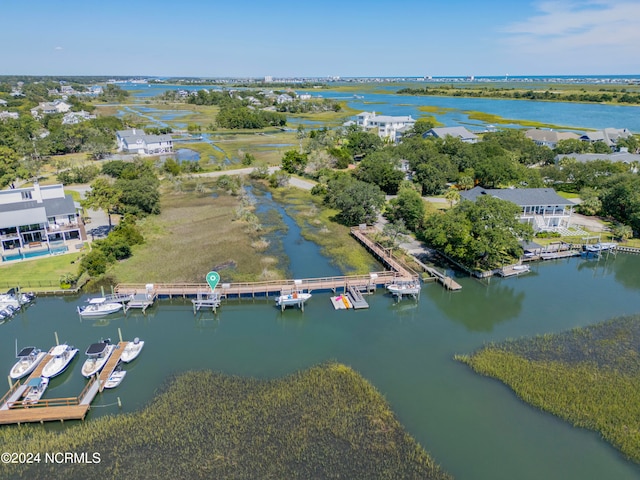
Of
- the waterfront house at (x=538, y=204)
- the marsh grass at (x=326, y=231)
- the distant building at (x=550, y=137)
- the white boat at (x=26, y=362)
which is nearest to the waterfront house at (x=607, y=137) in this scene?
the distant building at (x=550, y=137)

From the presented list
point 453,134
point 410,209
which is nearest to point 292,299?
point 410,209

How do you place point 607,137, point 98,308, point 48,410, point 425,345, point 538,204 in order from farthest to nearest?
point 607,137 → point 538,204 → point 98,308 → point 425,345 → point 48,410

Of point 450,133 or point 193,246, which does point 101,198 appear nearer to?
point 193,246

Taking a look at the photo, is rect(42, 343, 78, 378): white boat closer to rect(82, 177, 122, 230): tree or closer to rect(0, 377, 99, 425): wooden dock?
rect(0, 377, 99, 425): wooden dock

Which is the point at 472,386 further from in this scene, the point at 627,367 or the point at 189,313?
the point at 189,313

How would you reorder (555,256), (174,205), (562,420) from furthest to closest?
(174,205) → (555,256) → (562,420)

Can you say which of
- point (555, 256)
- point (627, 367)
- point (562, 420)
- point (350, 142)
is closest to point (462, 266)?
point (555, 256)
